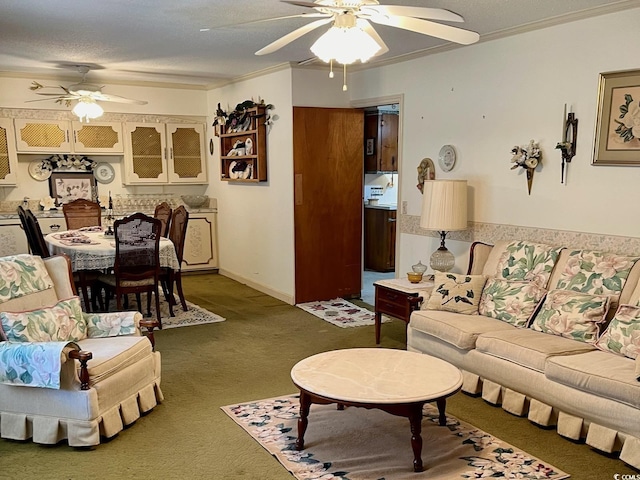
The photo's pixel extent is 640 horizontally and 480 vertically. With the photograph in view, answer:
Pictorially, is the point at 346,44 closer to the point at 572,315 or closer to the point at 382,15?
the point at 382,15

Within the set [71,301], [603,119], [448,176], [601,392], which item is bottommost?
[601,392]

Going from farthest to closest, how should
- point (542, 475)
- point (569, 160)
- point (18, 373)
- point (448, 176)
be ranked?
point (448, 176) < point (569, 160) < point (18, 373) < point (542, 475)

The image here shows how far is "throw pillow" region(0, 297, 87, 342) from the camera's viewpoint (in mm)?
3008

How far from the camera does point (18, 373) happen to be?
2857 millimetres

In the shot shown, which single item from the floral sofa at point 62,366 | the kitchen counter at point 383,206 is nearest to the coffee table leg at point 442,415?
the floral sofa at point 62,366

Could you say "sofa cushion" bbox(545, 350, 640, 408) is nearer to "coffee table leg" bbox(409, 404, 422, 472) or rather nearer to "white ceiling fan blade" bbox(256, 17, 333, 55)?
"coffee table leg" bbox(409, 404, 422, 472)

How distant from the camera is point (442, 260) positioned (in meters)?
4.53

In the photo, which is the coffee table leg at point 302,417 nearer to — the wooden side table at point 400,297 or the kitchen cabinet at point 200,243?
the wooden side table at point 400,297

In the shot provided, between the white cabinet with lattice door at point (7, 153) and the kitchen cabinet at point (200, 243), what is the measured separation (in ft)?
7.14

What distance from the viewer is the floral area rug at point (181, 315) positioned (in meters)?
5.25

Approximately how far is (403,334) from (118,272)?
255 centimetres

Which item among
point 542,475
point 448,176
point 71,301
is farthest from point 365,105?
point 542,475

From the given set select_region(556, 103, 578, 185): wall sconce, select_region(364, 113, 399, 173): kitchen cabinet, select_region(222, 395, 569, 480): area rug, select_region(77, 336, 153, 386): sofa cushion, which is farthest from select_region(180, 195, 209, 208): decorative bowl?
select_region(556, 103, 578, 185): wall sconce

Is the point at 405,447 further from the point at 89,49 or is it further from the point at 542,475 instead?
the point at 89,49
